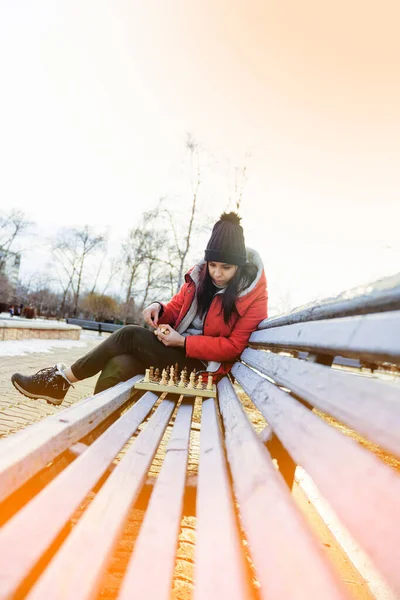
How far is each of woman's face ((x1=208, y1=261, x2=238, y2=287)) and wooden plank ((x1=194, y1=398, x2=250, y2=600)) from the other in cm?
185

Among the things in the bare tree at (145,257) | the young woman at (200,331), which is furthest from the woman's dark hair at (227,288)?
the bare tree at (145,257)

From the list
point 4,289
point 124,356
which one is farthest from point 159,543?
point 4,289

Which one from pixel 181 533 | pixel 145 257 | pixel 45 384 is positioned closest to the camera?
pixel 181 533

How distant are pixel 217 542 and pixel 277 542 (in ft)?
0.39

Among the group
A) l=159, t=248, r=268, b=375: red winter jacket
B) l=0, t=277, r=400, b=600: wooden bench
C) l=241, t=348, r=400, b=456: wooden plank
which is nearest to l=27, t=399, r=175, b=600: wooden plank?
l=0, t=277, r=400, b=600: wooden bench

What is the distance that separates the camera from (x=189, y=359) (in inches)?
116

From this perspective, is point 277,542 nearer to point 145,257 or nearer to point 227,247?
point 227,247

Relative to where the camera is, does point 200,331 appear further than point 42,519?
Yes

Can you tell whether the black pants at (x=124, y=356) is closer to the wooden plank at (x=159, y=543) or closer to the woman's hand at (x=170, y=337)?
the woman's hand at (x=170, y=337)

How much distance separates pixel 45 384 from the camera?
2.54m

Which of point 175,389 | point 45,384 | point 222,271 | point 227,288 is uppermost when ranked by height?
point 222,271

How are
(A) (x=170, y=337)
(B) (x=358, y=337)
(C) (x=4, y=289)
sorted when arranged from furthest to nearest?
(C) (x=4, y=289) → (A) (x=170, y=337) → (B) (x=358, y=337)

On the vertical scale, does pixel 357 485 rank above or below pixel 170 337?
below

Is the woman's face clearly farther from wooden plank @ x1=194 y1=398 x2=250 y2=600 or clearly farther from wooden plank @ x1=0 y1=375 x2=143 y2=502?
wooden plank @ x1=194 y1=398 x2=250 y2=600
